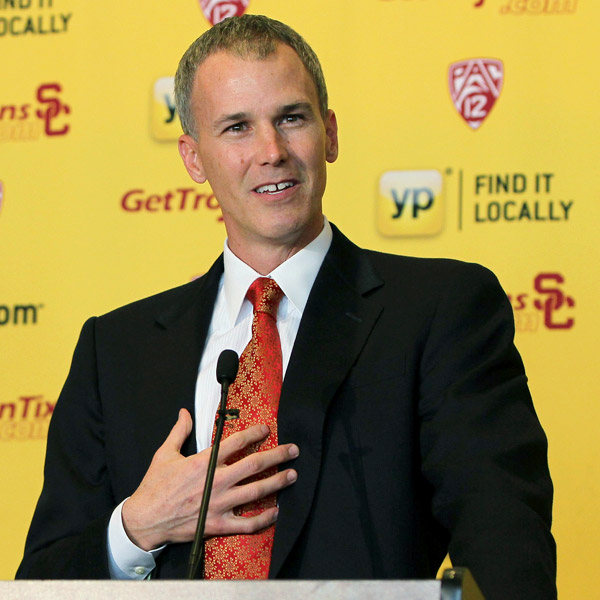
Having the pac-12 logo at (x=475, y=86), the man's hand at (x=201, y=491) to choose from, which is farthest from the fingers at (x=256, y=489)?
the pac-12 logo at (x=475, y=86)

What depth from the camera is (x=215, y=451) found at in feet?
5.22

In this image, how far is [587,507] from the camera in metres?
2.70

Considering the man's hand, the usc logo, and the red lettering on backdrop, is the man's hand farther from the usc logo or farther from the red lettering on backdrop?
the red lettering on backdrop

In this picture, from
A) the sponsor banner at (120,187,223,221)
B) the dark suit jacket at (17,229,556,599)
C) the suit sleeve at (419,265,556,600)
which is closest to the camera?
the suit sleeve at (419,265,556,600)

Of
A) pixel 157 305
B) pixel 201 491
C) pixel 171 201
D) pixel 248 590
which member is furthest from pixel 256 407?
pixel 171 201

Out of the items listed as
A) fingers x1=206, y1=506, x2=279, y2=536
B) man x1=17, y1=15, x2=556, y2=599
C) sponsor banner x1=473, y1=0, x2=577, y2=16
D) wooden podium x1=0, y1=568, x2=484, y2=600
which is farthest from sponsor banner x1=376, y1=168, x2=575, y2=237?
wooden podium x1=0, y1=568, x2=484, y2=600

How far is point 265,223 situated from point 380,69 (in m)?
1.01

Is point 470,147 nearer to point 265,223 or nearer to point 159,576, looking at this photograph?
point 265,223

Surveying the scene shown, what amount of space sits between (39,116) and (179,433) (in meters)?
1.50

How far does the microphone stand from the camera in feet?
4.86

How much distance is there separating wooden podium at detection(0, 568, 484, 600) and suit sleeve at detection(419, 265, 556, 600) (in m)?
0.46

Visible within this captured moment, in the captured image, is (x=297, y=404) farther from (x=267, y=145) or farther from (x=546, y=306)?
(x=546, y=306)

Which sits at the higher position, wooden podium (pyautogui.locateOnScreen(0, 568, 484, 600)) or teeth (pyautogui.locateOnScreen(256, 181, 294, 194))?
teeth (pyautogui.locateOnScreen(256, 181, 294, 194))

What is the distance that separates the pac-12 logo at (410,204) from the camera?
2.87m
